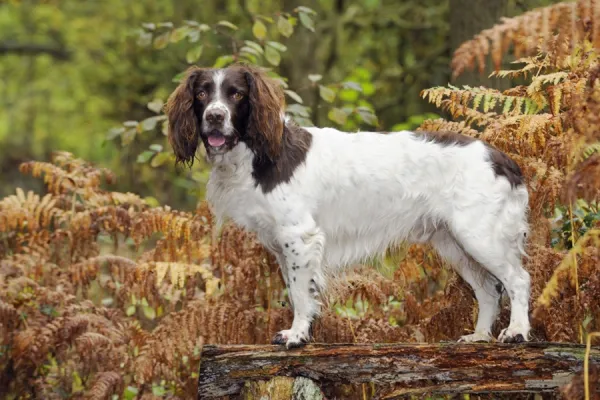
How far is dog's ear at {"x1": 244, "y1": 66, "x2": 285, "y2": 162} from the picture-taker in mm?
4578

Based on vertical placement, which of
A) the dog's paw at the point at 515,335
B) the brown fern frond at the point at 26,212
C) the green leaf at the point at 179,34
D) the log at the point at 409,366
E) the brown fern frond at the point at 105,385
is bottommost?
the brown fern frond at the point at 105,385

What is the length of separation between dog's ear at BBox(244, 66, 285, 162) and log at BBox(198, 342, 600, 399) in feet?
3.41

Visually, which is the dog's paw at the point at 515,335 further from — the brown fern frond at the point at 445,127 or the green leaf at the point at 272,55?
the green leaf at the point at 272,55

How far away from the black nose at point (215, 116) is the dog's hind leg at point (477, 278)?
1.47 meters

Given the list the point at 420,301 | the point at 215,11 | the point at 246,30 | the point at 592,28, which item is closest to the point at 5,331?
the point at 420,301

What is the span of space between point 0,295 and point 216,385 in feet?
6.75

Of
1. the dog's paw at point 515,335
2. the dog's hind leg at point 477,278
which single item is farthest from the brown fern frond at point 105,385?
the dog's paw at point 515,335

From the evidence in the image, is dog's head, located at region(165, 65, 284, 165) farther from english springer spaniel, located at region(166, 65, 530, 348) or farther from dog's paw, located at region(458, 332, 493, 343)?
dog's paw, located at region(458, 332, 493, 343)

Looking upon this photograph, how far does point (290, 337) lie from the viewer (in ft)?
14.7

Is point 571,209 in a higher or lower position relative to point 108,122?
lower

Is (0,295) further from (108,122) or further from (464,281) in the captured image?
(108,122)

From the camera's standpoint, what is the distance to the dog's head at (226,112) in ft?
15.0

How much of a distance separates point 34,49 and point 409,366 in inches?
434

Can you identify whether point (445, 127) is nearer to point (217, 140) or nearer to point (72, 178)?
point (217, 140)
